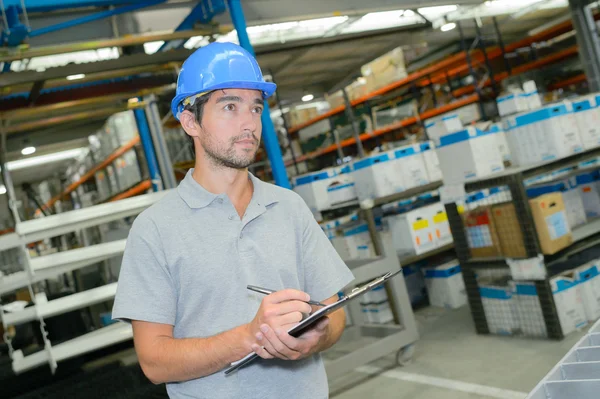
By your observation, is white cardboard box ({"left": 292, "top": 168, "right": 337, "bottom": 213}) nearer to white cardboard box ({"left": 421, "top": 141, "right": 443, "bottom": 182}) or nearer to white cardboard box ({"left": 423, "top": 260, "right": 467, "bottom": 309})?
white cardboard box ({"left": 421, "top": 141, "right": 443, "bottom": 182})

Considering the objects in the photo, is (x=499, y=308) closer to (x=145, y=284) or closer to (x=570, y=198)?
(x=570, y=198)

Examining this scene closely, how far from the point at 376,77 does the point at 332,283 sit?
781cm

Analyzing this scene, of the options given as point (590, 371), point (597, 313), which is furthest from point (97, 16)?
point (597, 313)

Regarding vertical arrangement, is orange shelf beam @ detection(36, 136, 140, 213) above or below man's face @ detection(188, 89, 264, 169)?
above

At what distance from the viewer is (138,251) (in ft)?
4.09

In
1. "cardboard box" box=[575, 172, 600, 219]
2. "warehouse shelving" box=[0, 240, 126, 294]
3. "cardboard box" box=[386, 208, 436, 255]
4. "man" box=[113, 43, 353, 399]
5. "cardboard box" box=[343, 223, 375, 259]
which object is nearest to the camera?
"man" box=[113, 43, 353, 399]

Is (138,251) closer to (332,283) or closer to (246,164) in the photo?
(246,164)

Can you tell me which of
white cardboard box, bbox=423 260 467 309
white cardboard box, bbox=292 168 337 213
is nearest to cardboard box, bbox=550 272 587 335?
white cardboard box, bbox=423 260 467 309

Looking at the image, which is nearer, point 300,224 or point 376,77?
point 300,224

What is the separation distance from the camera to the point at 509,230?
4004 millimetres

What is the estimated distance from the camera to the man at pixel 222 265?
1.18 metres

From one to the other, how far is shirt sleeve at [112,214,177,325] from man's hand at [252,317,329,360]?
25 centimetres

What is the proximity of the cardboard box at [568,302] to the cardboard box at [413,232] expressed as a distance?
1.49 meters

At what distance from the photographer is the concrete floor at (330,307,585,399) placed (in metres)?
3.34
